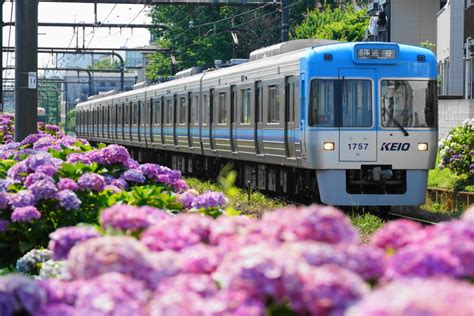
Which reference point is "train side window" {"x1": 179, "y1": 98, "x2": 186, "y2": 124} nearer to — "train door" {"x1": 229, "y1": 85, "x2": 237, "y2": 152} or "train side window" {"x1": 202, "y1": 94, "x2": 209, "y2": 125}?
"train side window" {"x1": 202, "y1": 94, "x2": 209, "y2": 125}

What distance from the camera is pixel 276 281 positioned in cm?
367

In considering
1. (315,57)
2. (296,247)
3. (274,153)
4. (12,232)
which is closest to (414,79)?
(315,57)

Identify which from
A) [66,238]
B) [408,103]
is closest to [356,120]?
[408,103]

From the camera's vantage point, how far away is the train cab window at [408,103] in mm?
19078

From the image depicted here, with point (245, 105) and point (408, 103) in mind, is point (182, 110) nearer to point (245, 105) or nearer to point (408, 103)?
point (245, 105)

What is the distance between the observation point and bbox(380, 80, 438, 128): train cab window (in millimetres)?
19078

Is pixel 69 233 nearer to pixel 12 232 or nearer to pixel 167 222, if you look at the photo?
pixel 167 222

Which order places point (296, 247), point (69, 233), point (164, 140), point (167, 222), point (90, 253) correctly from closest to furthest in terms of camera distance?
1. point (296, 247)
2. point (90, 253)
3. point (167, 222)
4. point (69, 233)
5. point (164, 140)

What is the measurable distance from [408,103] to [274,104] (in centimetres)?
286

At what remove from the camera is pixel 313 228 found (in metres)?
4.31

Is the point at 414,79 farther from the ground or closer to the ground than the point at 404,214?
farther from the ground

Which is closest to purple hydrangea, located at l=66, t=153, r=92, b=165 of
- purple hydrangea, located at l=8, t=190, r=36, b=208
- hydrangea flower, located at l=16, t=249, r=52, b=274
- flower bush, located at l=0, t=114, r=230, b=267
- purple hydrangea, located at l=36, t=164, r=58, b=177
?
flower bush, located at l=0, t=114, r=230, b=267

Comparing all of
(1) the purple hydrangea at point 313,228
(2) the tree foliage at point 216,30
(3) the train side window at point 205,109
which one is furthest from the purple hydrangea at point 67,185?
(2) the tree foliage at point 216,30

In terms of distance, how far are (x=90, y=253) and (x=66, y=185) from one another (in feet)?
15.3
